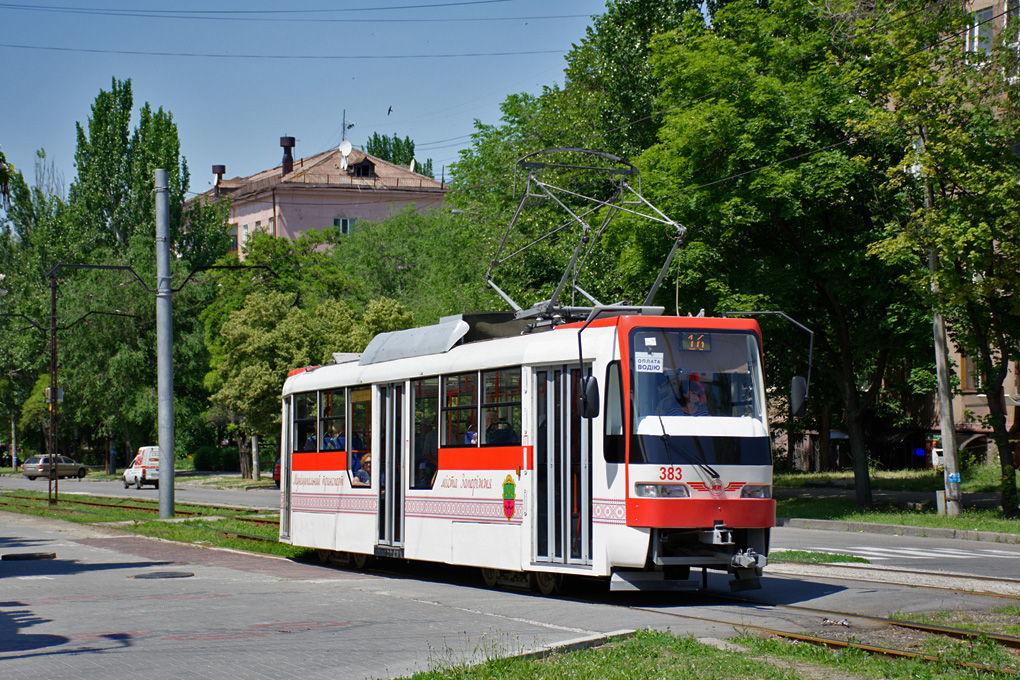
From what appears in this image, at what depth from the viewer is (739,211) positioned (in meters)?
25.9

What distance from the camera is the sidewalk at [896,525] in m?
22.0

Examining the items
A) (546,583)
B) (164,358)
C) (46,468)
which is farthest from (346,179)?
(546,583)

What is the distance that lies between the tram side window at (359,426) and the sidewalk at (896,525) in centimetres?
1215

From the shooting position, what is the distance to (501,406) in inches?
529

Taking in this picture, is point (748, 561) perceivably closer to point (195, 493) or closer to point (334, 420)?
point (334, 420)

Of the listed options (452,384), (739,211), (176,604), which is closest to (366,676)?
(176,604)

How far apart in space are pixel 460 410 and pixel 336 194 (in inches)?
2676

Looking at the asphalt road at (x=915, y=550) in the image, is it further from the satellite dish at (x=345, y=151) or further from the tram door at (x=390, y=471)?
the satellite dish at (x=345, y=151)

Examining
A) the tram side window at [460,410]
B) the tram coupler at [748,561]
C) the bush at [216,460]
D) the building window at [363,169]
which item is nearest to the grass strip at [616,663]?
the tram coupler at [748,561]

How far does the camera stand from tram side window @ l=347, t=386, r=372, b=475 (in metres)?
16.3

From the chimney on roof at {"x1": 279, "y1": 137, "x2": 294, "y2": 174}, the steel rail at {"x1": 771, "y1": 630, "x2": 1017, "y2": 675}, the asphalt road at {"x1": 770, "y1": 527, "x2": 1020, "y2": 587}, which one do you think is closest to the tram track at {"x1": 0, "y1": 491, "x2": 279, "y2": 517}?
the asphalt road at {"x1": 770, "y1": 527, "x2": 1020, "y2": 587}

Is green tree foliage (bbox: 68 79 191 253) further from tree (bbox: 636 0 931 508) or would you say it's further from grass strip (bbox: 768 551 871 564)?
grass strip (bbox: 768 551 871 564)

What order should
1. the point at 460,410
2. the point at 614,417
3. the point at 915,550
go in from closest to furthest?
the point at 614,417
the point at 460,410
the point at 915,550

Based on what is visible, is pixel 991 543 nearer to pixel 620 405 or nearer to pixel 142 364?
pixel 620 405
